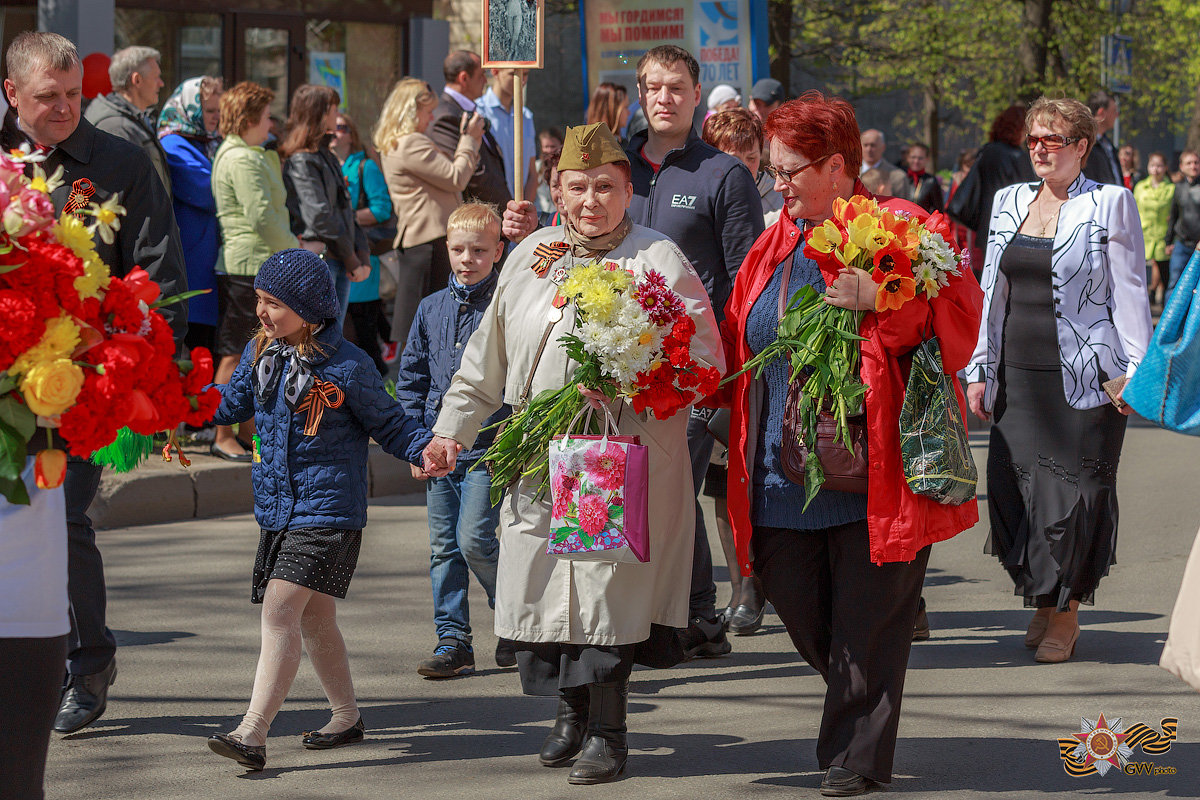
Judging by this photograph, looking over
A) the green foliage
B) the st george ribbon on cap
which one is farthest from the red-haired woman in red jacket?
the green foliage

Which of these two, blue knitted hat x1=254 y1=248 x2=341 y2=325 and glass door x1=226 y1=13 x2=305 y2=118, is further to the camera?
glass door x1=226 y1=13 x2=305 y2=118

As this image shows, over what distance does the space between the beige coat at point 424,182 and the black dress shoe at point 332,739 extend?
539cm

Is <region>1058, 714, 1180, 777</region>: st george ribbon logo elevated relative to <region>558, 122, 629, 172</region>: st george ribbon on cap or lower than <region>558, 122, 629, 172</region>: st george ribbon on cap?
lower

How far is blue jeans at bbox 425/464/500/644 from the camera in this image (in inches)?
233

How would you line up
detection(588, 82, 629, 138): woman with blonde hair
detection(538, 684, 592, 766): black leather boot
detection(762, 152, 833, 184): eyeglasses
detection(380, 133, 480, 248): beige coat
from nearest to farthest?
detection(762, 152, 833, 184): eyeglasses, detection(538, 684, 592, 766): black leather boot, detection(588, 82, 629, 138): woman with blonde hair, detection(380, 133, 480, 248): beige coat

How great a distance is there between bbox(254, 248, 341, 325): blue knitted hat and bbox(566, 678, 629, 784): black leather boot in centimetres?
148

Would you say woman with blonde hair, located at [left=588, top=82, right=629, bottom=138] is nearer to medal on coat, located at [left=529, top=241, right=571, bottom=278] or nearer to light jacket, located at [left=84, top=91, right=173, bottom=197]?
light jacket, located at [left=84, top=91, right=173, bottom=197]

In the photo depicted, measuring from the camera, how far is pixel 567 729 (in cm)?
486

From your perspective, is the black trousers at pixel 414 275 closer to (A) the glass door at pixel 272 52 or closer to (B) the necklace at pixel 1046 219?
(B) the necklace at pixel 1046 219

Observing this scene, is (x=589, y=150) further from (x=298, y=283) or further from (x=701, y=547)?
(x=701, y=547)

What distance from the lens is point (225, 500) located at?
9.01m

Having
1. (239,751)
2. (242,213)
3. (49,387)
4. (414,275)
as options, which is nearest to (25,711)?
(49,387)

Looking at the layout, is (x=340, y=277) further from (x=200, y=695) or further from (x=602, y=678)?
(x=602, y=678)

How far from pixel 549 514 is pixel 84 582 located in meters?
1.61
